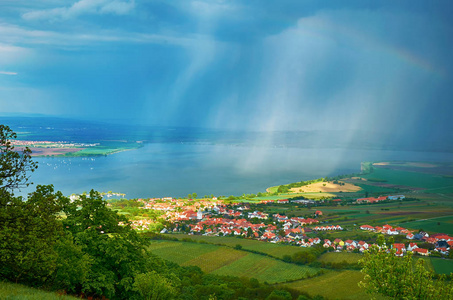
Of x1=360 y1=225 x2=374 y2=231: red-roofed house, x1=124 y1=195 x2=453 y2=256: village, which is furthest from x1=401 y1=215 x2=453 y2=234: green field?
x1=360 y1=225 x2=374 y2=231: red-roofed house

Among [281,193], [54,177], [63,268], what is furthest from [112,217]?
[54,177]

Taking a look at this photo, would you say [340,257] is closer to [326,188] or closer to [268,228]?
[268,228]

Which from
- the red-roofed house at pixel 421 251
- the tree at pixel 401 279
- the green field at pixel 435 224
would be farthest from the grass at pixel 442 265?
the tree at pixel 401 279

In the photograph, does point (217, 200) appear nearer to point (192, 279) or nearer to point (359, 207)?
point (359, 207)

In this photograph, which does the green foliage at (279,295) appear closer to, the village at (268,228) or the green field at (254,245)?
the green field at (254,245)

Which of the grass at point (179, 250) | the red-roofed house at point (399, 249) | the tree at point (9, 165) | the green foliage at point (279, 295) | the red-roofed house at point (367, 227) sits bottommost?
the red-roofed house at point (399, 249)

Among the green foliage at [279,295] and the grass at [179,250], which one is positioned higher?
the green foliage at [279,295]
